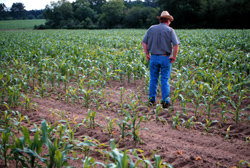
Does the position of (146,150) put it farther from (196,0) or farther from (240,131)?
(196,0)

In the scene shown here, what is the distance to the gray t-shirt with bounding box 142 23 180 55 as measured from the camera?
4.20 metres

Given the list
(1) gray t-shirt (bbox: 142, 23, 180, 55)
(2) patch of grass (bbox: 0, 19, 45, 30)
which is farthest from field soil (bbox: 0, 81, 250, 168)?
(2) patch of grass (bbox: 0, 19, 45, 30)

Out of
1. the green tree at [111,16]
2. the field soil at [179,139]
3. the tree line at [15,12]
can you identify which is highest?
the tree line at [15,12]

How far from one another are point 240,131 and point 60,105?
156 inches

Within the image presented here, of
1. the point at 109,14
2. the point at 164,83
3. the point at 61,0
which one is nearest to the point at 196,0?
the point at 109,14

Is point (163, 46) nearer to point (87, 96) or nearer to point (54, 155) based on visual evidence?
point (87, 96)

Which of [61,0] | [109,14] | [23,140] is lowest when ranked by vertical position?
[23,140]

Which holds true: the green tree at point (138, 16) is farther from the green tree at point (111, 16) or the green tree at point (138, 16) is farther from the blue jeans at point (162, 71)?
the blue jeans at point (162, 71)

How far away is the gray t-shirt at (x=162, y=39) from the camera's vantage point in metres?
4.20

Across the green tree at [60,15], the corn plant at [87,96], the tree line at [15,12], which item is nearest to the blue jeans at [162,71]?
the corn plant at [87,96]

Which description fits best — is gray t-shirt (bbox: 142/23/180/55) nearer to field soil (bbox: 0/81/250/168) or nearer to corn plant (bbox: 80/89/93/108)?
field soil (bbox: 0/81/250/168)

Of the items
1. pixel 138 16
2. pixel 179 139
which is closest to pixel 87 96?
pixel 179 139

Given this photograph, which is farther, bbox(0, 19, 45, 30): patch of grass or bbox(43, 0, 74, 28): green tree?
bbox(43, 0, 74, 28): green tree

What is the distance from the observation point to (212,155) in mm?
2662
